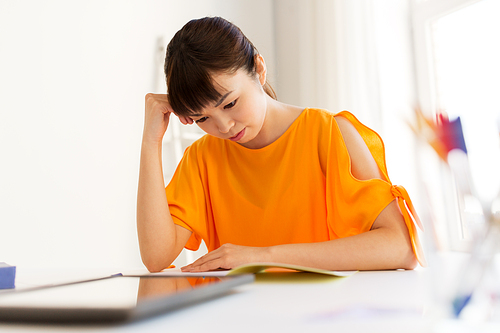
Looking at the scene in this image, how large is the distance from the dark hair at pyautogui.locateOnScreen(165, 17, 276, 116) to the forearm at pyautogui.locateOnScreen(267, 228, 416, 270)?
0.36 metres

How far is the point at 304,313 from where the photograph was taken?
0.91 ft

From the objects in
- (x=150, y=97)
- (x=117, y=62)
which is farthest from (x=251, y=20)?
(x=150, y=97)

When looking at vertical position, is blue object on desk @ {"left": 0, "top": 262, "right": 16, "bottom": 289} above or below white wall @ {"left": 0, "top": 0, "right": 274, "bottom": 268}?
below

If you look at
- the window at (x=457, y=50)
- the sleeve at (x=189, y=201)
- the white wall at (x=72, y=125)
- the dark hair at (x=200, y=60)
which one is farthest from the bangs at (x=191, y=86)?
the white wall at (x=72, y=125)

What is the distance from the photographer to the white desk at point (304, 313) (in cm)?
23

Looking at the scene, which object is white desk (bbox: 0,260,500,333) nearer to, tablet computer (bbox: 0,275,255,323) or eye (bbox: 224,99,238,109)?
tablet computer (bbox: 0,275,255,323)

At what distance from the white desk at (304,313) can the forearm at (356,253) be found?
0.26 m

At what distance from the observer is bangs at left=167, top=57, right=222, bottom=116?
32.1 inches

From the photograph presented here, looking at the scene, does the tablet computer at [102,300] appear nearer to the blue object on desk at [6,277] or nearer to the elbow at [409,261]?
the blue object on desk at [6,277]

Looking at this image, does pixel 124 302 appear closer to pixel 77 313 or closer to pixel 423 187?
pixel 77 313

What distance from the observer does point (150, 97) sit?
1.05m

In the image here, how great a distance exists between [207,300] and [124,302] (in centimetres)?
7

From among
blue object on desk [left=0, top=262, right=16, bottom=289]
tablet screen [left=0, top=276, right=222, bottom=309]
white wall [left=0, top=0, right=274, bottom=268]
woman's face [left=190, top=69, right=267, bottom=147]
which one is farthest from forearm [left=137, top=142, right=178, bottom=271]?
white wall [left=0, top=0, right=274, bottom=268]

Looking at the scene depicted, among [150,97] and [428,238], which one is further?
[150,97]
